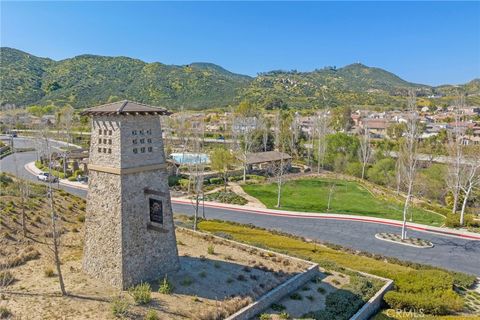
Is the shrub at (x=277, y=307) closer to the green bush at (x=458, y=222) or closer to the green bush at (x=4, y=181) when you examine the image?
the green bush at (x=458, y=222)

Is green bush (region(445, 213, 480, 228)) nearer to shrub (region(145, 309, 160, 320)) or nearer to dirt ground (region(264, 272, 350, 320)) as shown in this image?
dirt ground (region(264, 272, 350, 320))

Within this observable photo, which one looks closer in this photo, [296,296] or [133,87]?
[296,296]

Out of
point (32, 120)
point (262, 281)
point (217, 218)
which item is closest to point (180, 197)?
point (217, 218)

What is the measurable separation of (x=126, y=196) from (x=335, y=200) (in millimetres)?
32493

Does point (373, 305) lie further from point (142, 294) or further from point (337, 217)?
point (337, 217)

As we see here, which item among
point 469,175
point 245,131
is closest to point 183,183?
point 245,131

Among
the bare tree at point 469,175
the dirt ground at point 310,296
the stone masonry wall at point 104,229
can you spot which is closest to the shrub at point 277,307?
the dirt ground at point 310,296

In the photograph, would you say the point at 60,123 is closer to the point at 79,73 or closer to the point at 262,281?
the point at 262,281

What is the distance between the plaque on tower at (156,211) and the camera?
15.9m

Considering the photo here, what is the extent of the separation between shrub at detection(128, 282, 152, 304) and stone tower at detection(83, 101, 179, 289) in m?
0.82

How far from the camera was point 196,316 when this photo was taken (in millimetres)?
13609

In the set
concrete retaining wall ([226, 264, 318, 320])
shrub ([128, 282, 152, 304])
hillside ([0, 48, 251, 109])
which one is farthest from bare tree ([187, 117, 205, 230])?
hillside ([0, 48, 251, 109])

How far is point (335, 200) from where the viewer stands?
43031 mm

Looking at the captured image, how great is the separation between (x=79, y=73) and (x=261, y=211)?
460 ft
